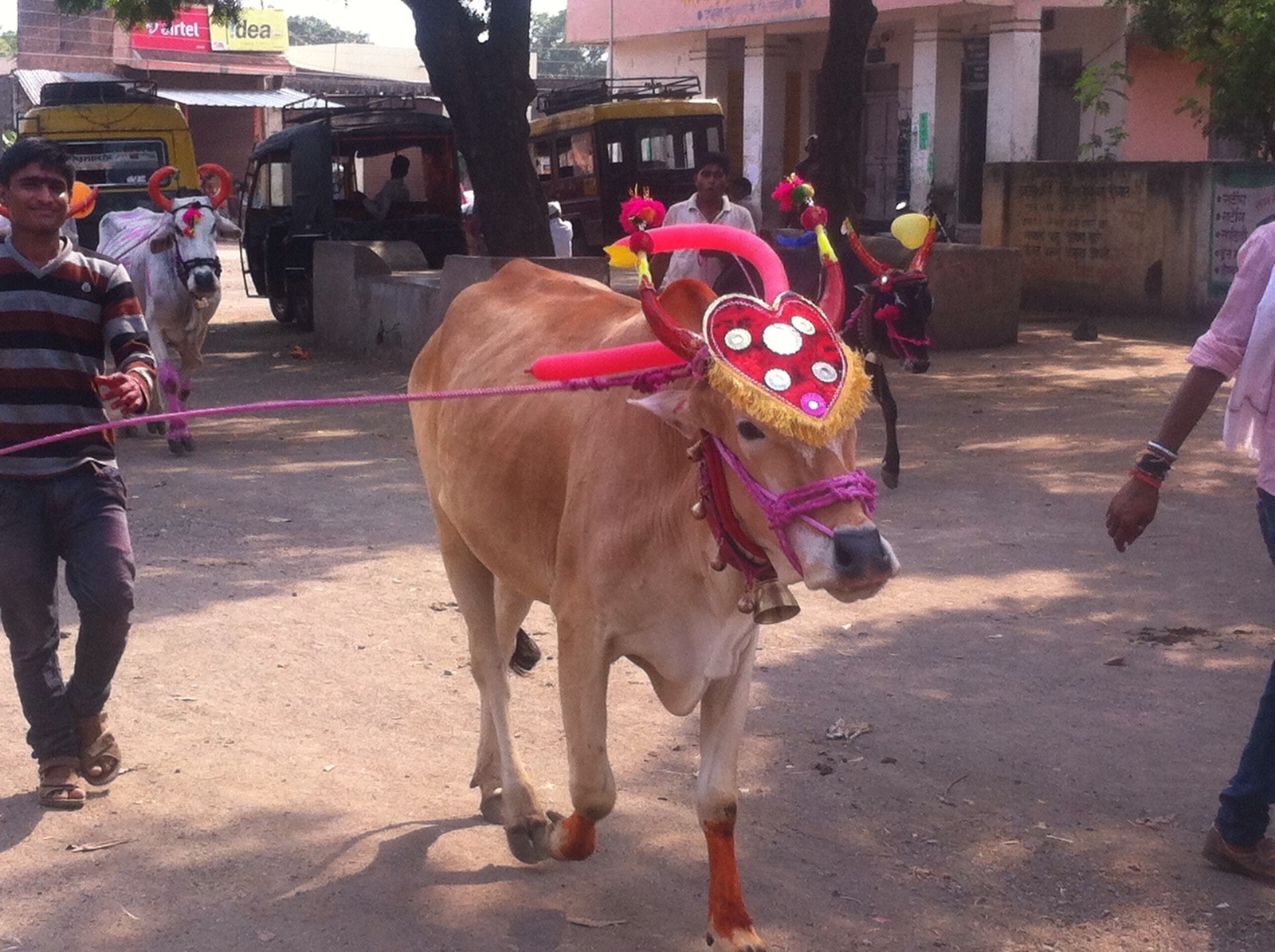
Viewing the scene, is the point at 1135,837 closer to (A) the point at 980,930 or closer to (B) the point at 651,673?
(A) the point at 980,930

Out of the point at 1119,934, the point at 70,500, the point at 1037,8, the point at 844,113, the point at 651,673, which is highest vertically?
the point at 1037,8

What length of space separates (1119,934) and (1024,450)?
5980mm

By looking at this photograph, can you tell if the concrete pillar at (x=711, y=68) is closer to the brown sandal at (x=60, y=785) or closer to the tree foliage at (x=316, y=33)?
the brown sandal at (x=60, y=785)

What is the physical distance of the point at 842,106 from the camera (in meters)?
12.9

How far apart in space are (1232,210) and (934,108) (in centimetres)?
941

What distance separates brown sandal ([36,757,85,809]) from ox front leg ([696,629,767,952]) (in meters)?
1.87

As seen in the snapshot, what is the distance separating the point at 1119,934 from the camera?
3555 mm

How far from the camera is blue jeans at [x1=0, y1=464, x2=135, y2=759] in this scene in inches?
165

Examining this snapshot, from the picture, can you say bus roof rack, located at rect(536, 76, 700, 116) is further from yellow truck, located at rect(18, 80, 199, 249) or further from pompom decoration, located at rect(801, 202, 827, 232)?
pompom decoration, located at rect(801, 202, 827, 232)

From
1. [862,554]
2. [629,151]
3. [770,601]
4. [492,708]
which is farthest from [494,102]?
[862,554]

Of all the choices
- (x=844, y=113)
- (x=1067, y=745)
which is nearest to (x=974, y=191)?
(x=844, y=113)

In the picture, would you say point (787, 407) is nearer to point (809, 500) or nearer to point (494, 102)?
point (809, 500)

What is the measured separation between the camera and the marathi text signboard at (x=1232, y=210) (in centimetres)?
1471

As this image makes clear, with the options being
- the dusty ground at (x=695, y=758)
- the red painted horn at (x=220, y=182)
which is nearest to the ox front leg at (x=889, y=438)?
the dusty ground at (x=695, y=758)
